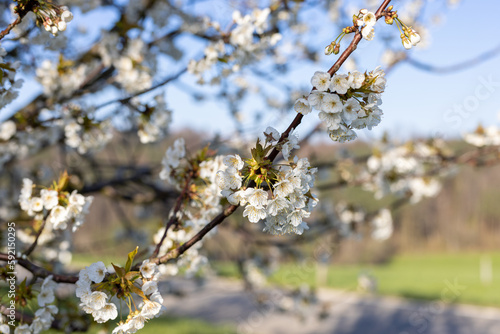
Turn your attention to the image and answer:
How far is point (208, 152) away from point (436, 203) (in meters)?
19.4

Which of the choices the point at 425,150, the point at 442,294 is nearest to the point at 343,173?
the point at 425,150

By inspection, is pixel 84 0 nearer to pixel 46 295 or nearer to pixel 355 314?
pixel 46 295

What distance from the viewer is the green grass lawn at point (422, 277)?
34.3 feet

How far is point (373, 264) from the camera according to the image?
18156 mm

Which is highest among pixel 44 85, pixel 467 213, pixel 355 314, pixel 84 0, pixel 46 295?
pixel 467 213

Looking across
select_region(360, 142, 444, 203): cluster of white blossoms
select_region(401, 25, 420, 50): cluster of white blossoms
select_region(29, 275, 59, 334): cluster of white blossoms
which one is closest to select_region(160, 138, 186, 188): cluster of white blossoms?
select_region(29, 275, 59, 334): cluster of white blossoms

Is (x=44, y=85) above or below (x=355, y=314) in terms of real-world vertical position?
below

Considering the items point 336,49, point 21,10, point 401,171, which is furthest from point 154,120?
point 401,171

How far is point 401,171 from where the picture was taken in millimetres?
3676

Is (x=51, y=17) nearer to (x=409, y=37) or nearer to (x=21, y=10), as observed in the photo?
(x=21, y=10)

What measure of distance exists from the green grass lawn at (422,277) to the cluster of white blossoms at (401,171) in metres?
3.36

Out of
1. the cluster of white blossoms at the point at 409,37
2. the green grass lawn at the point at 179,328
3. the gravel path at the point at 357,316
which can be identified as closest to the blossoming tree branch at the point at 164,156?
the cluster of white blossoms at the point at 409,37

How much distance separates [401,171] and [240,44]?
216cm

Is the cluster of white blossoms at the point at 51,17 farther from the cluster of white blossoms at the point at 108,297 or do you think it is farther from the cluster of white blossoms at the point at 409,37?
the cluster of white blossoms at the point at 409,37
